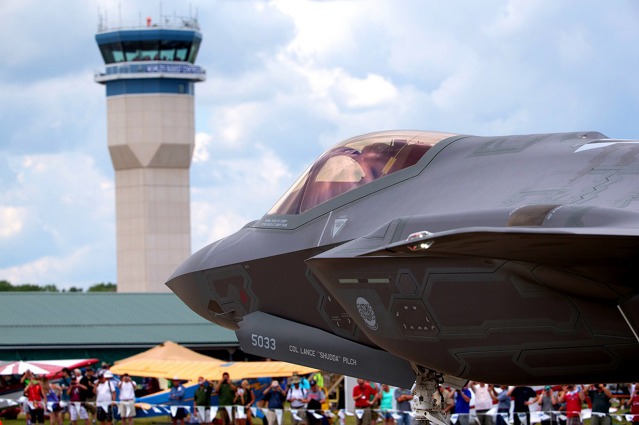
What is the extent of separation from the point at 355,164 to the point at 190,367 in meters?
24.3

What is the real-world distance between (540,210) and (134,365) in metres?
29.4

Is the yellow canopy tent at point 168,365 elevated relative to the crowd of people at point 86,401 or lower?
elevated

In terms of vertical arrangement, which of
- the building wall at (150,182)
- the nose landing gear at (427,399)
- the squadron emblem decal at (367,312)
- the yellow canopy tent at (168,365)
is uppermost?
the building wall at (150,182)

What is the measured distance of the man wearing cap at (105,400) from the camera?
29625 millimetres

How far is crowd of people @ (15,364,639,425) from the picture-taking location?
24.8m

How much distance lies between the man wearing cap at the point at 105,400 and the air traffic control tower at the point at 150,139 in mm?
68109

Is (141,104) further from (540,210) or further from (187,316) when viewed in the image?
(540,210)

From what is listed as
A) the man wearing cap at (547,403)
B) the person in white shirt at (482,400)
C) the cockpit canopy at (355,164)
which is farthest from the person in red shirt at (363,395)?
the cockpit canopy at (355,164)

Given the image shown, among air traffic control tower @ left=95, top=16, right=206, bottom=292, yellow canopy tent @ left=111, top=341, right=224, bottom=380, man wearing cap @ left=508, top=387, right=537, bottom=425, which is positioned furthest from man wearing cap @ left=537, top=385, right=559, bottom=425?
air traffic control tower @ left=95, top=16, right=206, bottom=292

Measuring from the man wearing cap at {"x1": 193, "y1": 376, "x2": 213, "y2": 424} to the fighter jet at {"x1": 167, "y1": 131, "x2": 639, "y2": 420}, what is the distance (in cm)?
1478

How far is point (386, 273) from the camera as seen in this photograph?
36.1 feet

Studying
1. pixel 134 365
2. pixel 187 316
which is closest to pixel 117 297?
pixel 187 316

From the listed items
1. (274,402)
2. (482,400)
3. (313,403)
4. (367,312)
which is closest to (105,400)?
(274,402)

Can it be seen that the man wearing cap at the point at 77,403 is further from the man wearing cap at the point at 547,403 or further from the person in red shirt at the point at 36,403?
the man wearing cap at the point at 547,403
